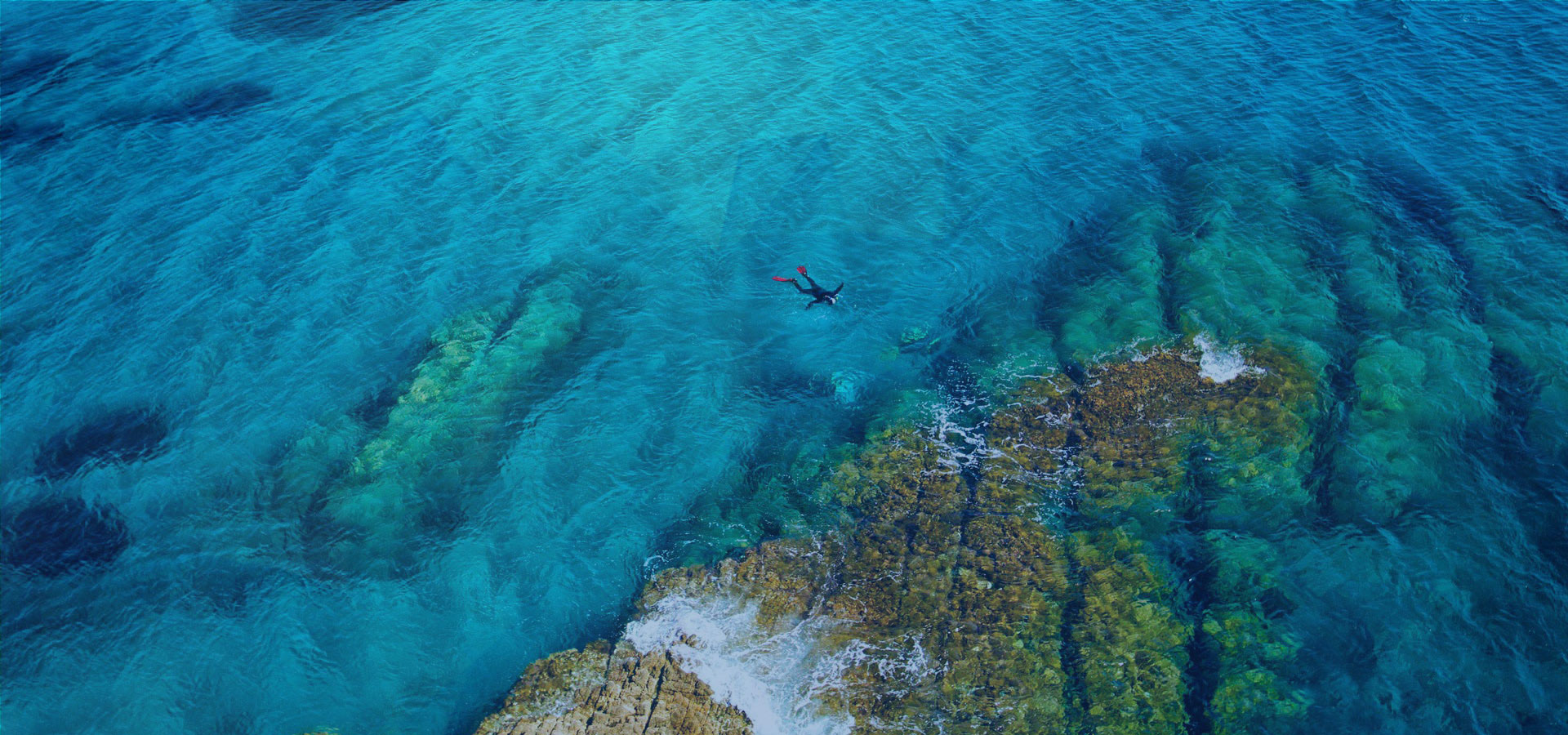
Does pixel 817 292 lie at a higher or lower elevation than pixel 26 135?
lower

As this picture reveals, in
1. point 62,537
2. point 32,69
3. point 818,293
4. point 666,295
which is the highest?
point 32,69

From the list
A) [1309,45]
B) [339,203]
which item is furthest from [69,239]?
[1309,45]

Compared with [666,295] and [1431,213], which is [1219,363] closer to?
[1431,213]

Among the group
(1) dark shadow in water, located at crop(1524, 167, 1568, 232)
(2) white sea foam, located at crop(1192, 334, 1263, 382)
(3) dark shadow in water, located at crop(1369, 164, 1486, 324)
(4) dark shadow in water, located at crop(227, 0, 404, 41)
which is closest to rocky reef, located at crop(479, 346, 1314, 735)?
(2) white sea foam, located at crop(1192, 334, 1263, 382)

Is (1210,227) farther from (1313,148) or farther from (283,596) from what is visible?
(283,596)

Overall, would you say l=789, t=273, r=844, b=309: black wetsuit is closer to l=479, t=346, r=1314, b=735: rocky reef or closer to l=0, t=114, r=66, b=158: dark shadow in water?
l=479, t=346, r=1314, b=735: rocky reef

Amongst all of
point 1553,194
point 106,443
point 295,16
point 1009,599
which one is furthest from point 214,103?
point 1553,194
